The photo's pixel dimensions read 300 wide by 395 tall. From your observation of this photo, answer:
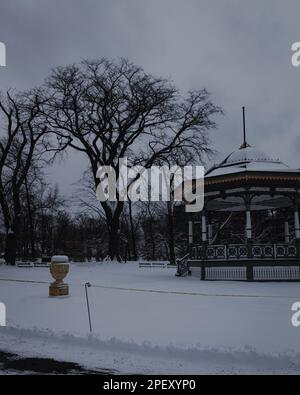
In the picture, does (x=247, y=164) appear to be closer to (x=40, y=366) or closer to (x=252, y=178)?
(x=252, y=178)

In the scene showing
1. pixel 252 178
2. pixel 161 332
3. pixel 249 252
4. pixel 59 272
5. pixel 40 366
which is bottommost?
pixel 40 366

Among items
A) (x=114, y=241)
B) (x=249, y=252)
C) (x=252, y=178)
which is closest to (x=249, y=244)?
(x=249, y=252)

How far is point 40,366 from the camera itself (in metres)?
6.52

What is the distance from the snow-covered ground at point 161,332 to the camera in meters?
6.61

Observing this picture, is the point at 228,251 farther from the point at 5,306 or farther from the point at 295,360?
the point at 295,360

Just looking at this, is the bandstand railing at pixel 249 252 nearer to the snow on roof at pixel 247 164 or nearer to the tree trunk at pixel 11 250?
the snow on roof at pixel 247 164

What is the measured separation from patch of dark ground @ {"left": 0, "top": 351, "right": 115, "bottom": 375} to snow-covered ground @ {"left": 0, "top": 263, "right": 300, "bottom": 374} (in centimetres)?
22

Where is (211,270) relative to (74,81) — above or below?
below

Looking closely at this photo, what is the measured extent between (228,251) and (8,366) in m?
14.8

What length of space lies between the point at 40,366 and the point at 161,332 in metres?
2.55

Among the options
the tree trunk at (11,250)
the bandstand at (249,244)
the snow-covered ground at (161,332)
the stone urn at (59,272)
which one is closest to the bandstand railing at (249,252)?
the bandstand at (249,244)
